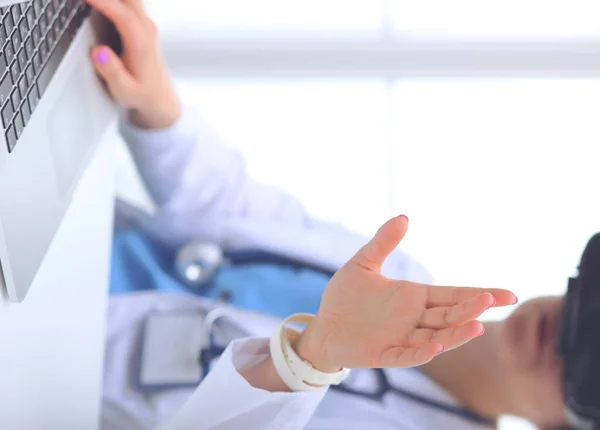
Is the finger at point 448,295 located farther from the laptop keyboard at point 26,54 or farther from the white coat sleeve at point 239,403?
the laptop keyboard at point 26,54

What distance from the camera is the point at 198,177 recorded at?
0.82 m

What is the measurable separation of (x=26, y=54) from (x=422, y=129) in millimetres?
701

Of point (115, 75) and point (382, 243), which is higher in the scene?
point (115, 75)

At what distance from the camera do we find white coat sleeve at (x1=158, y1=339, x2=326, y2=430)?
496 millimetres

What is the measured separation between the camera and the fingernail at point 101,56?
0.57 m

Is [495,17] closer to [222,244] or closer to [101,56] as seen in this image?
[222,244]

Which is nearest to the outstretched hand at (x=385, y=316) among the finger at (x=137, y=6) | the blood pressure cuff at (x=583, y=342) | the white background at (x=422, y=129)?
the blood pressure cuff at (x=583, y=342)

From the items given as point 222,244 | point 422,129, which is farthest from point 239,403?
point 422,129

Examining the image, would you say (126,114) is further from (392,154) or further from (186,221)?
(392,154)

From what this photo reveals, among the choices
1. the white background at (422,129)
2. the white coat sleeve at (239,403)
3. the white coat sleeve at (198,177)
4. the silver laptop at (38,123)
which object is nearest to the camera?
the silver laptop at (38,123)

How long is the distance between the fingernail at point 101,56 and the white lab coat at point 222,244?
0.61ft

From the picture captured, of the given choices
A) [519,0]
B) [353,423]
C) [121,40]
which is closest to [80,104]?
[121,40]

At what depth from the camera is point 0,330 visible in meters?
0.40

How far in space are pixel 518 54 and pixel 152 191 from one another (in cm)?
44
